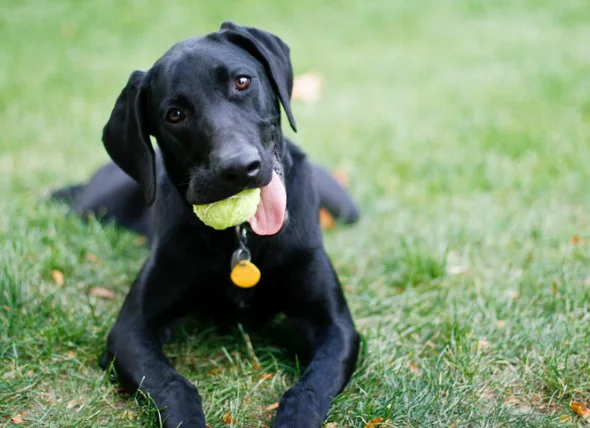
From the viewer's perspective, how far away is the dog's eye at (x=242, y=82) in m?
2.75

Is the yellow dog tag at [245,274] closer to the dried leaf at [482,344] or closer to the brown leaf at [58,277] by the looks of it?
the dried leaf at [482,344]

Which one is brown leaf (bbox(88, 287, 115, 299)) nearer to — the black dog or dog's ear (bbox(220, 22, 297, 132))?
the black dog

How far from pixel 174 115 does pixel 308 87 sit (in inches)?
204

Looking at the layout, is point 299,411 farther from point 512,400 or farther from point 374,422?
point 512,400

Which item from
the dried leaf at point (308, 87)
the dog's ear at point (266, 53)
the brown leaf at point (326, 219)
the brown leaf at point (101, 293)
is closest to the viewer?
the dog's ear at point (266, 53)

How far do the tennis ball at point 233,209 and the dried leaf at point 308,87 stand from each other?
16.3 ft

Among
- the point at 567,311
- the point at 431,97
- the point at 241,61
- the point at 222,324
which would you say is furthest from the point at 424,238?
the point at 431,97

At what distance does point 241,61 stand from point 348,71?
18.9 feet

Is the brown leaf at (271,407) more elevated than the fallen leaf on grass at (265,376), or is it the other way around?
the brown leaf at (271,407)

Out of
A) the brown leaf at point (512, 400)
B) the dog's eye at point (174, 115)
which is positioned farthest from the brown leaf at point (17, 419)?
the brown leaf at point (512, 400)

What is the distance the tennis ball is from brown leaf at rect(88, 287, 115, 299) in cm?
108

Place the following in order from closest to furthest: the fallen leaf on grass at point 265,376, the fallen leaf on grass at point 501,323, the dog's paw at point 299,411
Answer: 1. the dog's paw at point 299,411
2. the fallen leaf on grass at point 265,376
3. the fallen leaf on grass at point 501,323

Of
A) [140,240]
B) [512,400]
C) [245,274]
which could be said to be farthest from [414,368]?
[140,240]

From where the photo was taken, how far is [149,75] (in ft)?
9.25
